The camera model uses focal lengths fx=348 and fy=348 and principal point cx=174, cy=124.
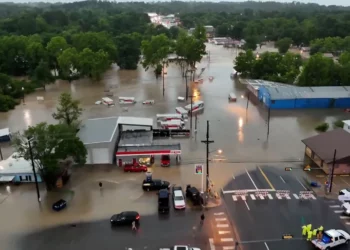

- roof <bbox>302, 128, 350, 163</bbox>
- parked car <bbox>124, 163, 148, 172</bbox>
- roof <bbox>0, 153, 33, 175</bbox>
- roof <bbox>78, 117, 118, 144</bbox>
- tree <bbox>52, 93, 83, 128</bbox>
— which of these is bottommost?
parked car <bbox>124, 163, 148, 172</bbox>

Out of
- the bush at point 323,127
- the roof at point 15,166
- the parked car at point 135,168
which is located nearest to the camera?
the roof at point 15,166

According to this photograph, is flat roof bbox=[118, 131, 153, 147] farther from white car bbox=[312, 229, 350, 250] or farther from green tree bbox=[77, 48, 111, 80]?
green tree bbox=[77, 48, 111, 80]

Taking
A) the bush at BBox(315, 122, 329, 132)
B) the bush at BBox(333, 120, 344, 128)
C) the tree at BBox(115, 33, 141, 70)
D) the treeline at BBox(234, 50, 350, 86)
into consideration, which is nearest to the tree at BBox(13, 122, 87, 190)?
the bush at BBox(315, 122, 329, 132)

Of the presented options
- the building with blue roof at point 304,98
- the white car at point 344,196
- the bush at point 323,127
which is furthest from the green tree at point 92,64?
the white car at point 344,196

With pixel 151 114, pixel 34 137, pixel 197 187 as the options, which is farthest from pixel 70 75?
pixel 197 187

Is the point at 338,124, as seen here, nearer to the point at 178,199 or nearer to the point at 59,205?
the point at 178,199

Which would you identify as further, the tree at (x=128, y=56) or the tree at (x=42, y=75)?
the tree at (x=128, y=56)

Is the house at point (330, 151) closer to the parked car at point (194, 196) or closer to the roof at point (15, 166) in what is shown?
the parked car at point (194, 196)
